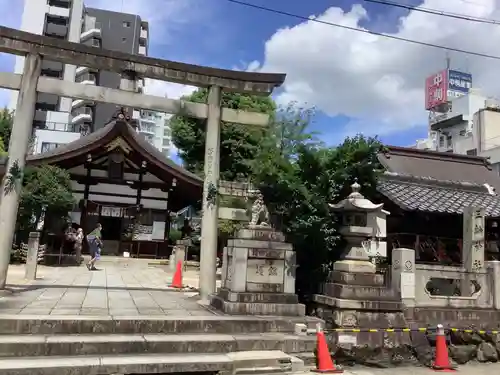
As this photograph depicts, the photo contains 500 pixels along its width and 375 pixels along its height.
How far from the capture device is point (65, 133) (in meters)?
47.7

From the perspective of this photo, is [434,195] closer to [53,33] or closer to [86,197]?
[86,197]

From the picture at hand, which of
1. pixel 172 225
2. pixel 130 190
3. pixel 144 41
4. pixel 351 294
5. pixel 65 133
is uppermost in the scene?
pixel 144 41

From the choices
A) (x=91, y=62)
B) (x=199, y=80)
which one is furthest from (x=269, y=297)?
(x=91, y=62)

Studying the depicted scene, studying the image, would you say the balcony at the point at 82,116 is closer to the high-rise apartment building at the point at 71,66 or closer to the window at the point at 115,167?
the high-rise apartment building at the point at 71,66

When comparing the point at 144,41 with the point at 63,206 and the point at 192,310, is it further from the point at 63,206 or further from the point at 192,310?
the point at 192,310

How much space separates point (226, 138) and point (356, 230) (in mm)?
19302

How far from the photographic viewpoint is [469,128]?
44.7 m

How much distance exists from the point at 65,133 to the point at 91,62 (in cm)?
Result: 4065

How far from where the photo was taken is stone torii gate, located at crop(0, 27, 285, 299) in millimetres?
10070

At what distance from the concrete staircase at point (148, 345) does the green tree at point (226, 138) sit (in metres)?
17.7

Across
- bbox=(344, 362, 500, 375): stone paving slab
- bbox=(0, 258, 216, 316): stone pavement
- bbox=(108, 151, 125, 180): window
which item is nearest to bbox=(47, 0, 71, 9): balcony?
bbox=(108, 151, 125, 180): window

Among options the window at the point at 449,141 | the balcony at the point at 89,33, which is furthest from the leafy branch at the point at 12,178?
the balcony at the point at 89,33

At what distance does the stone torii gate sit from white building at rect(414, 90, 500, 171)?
29171mm

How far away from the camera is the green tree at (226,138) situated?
2672 centimetres
